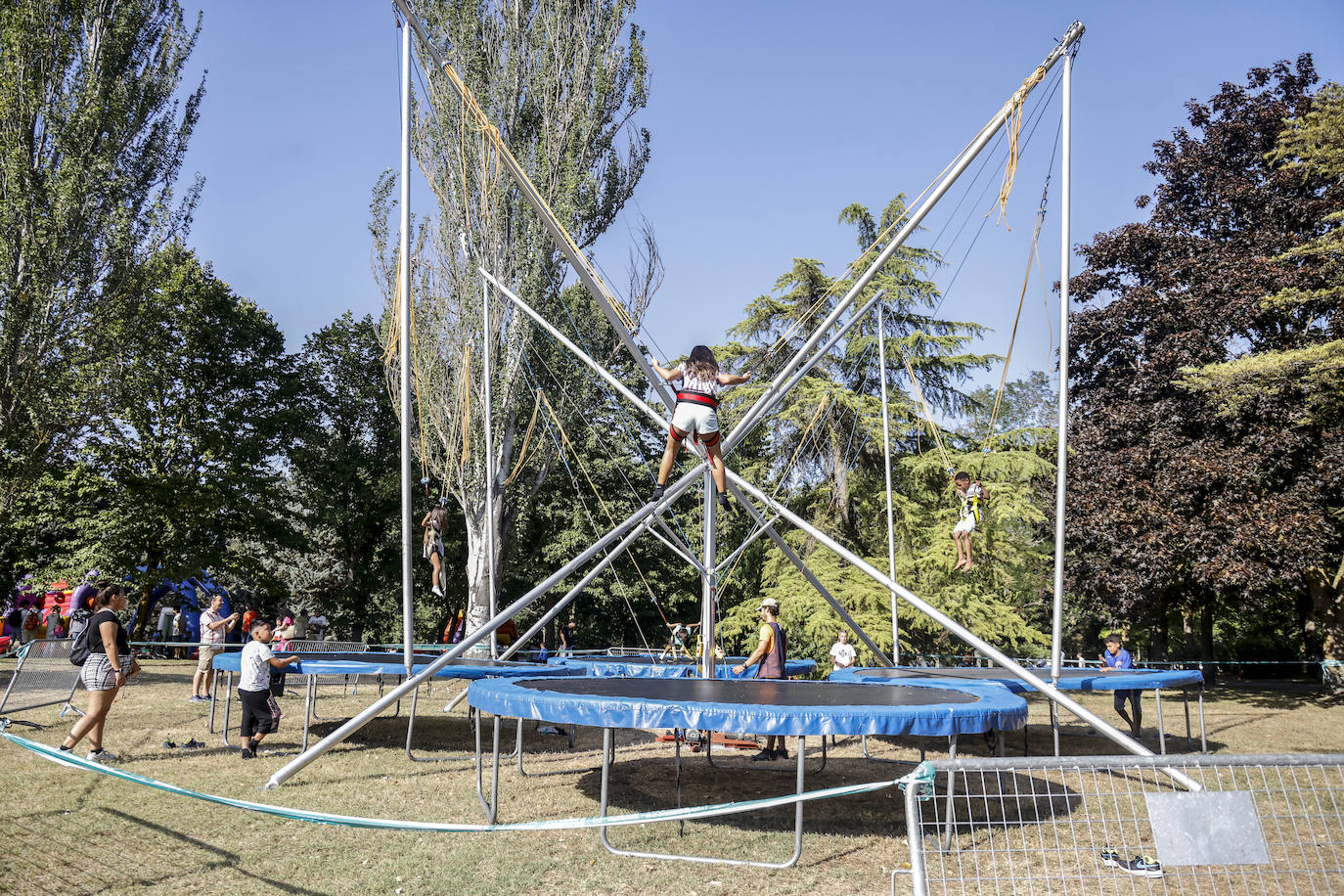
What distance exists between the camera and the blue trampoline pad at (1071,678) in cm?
677

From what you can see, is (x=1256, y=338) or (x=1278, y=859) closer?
(x=1278, y=859)

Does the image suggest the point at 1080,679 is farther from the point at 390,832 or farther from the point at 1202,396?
the point at 1202,396

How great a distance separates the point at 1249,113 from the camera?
1405cm

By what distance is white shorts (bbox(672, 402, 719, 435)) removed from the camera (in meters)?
5.38

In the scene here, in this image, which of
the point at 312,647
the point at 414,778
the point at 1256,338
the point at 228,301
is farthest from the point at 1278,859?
the point at 228,301

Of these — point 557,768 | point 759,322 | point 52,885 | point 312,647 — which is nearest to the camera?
point 52,885

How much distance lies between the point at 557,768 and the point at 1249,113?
1460cm

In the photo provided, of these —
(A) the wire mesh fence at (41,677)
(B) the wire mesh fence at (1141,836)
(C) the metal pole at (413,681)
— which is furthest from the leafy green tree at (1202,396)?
(A) the wire mesh fence at (41,677)

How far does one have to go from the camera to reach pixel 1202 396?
12781mm

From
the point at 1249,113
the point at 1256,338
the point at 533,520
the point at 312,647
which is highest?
the point at 1249,113

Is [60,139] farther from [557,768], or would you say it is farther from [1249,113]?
[1249,113]

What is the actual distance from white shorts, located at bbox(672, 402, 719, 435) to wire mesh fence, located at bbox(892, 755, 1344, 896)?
2.33 meters

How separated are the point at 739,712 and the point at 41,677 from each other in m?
5.99

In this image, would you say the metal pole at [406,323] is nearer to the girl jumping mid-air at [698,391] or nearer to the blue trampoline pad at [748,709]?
the blue trampoline pad at [748,709]
